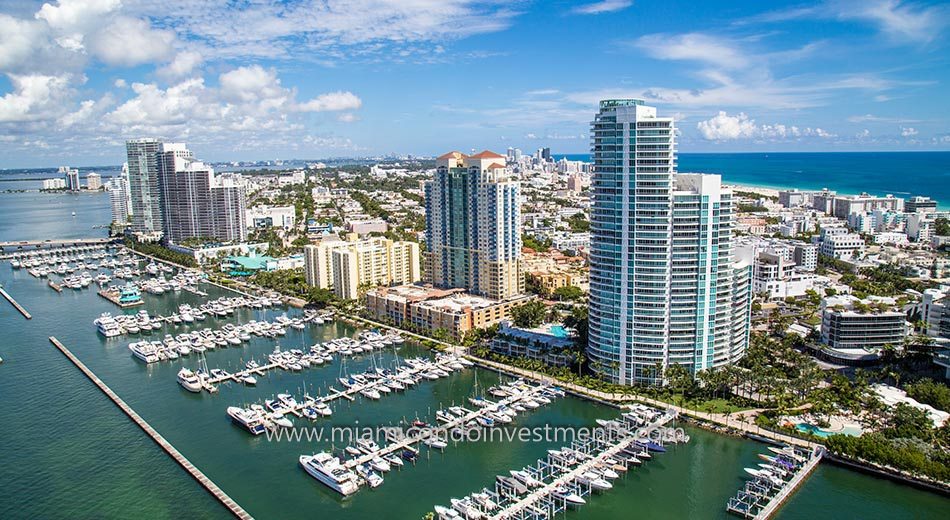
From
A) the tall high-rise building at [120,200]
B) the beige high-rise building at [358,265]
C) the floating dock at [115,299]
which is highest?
the tall high-rise building at [120,200]

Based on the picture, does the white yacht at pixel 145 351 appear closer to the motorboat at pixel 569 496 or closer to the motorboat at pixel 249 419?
the motorboat at pixel 249 419

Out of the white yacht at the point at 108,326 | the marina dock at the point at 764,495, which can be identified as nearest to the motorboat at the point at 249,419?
the marina dock at the point at 764,495

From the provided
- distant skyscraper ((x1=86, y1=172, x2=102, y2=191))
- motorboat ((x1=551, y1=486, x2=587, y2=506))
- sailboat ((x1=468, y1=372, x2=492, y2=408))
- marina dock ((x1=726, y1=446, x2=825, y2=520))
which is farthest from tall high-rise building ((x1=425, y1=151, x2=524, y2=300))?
distant skyscraper ((x1=86, y1=172, x2=102, y2=191))

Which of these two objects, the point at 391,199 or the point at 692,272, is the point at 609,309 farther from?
the point at 391,199

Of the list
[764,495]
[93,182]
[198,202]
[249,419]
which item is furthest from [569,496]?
[93,182]

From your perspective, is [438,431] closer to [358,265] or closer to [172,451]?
[172,451]

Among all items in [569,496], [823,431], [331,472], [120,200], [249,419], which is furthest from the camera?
[120,200]
